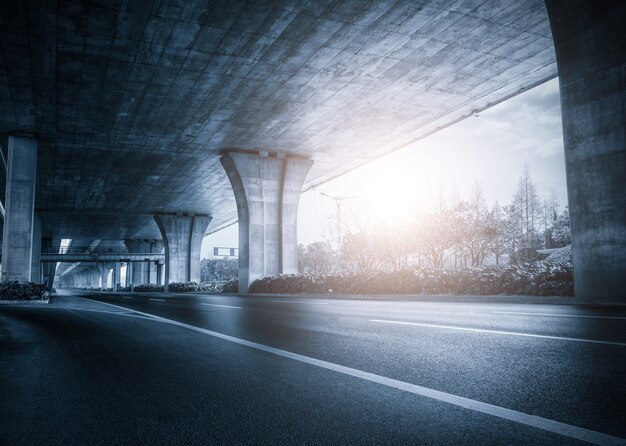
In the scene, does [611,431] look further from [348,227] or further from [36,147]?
[348,227]

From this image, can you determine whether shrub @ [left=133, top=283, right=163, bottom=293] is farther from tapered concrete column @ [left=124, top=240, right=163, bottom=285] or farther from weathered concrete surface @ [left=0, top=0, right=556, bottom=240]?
weathered concrete surface @ [left=0, top=0, right=556, bottom=240]

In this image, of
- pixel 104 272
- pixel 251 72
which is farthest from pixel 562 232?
pixel 104 272

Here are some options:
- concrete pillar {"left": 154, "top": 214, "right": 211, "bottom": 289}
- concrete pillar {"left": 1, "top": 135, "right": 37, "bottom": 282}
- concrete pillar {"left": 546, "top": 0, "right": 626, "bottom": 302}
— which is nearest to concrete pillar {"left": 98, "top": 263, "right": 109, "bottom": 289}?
concrete pillar {"left": 154, "top": 214, "right": 211, "bottom": 289}

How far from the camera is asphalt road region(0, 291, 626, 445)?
273 cm

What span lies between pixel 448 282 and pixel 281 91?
37.2 feet

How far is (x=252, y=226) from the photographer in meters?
32.6

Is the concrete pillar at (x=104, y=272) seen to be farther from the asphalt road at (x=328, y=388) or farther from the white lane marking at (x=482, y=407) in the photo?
the white lane marking at (x=482, y=407)

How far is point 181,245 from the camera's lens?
186 feet

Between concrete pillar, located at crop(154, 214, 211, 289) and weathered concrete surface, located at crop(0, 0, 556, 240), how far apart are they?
73.6 ft

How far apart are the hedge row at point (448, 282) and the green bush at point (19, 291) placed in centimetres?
1279

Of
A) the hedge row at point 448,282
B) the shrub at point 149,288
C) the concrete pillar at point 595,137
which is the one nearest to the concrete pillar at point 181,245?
the shrub at point 149,288

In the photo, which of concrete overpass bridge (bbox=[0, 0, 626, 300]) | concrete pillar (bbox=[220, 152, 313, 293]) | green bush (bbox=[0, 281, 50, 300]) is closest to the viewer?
concrete overpass bridge (bbox=[0, 0, 626, 300])

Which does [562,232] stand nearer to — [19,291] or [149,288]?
[149,288]

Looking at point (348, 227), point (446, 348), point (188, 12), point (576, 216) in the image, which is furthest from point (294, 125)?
point (348, 227)
